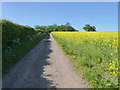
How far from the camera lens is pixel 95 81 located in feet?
16.5

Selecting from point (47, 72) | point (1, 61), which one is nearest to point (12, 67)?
point (1, 61)

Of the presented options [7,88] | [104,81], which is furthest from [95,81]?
[7,88]

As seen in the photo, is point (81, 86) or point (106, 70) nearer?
point (81, 86)

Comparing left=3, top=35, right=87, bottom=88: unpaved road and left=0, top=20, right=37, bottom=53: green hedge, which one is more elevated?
left=0, top=20, right=37, bottom=53: green hedge

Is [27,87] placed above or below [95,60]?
below

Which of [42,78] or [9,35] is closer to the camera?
[42,78]

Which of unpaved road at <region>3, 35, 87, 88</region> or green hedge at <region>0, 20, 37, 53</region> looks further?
green hedge at <region>0, 20, 37, 53</region>

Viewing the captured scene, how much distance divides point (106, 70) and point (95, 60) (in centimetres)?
145

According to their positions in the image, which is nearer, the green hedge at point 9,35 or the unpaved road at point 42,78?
the unpaved road at point 42,78

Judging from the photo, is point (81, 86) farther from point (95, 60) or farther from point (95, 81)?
point (95, 60)

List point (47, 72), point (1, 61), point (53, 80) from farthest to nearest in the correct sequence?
point (1, 61)
point (47, 72)
point (53, 80)

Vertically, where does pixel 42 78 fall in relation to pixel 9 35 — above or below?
below

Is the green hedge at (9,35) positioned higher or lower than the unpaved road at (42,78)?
higher

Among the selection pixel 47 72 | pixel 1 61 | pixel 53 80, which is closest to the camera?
pixel 53 80
